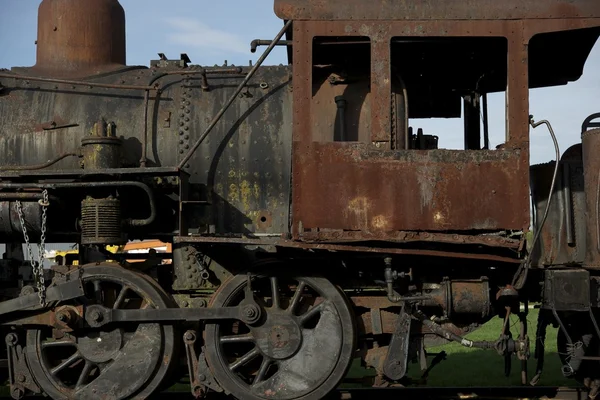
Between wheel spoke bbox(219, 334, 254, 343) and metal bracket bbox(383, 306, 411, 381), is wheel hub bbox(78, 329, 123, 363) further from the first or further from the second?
metal bracket bbox(383, 306, 411, 381)

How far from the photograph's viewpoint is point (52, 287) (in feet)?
19.6

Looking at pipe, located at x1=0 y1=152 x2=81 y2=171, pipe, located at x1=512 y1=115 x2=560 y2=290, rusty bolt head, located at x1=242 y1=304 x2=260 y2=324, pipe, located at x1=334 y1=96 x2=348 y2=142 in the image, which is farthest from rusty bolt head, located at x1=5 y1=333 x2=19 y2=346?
pipe, located at x1=512 y1=115 x2=560 y2=290

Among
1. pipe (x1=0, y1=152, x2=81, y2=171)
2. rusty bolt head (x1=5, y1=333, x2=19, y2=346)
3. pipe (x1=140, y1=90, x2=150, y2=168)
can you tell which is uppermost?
pipe (x1=140, y1=90, x2=150, y2=168)

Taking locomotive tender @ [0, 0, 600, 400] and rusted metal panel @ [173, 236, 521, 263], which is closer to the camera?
rusted metal panel @ [173, 236, 521, 263]

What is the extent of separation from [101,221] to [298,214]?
1.62 metres

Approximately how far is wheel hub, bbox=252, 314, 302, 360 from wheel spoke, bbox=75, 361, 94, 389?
1.40 m

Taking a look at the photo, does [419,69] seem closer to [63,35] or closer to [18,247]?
[63,35]

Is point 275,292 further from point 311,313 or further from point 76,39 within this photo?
point 76,39

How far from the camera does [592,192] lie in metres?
5.96

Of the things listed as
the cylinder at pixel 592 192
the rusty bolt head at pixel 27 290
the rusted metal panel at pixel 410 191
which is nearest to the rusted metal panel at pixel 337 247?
the rusted metal panel at pixel 410 191

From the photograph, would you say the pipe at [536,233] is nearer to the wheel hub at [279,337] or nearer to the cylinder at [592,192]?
the cylinder at [592,192]

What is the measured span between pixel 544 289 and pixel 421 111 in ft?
9.14

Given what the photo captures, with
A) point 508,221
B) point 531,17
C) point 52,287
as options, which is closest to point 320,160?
point 508,221

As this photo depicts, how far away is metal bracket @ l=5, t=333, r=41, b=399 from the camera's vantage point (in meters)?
6.09
